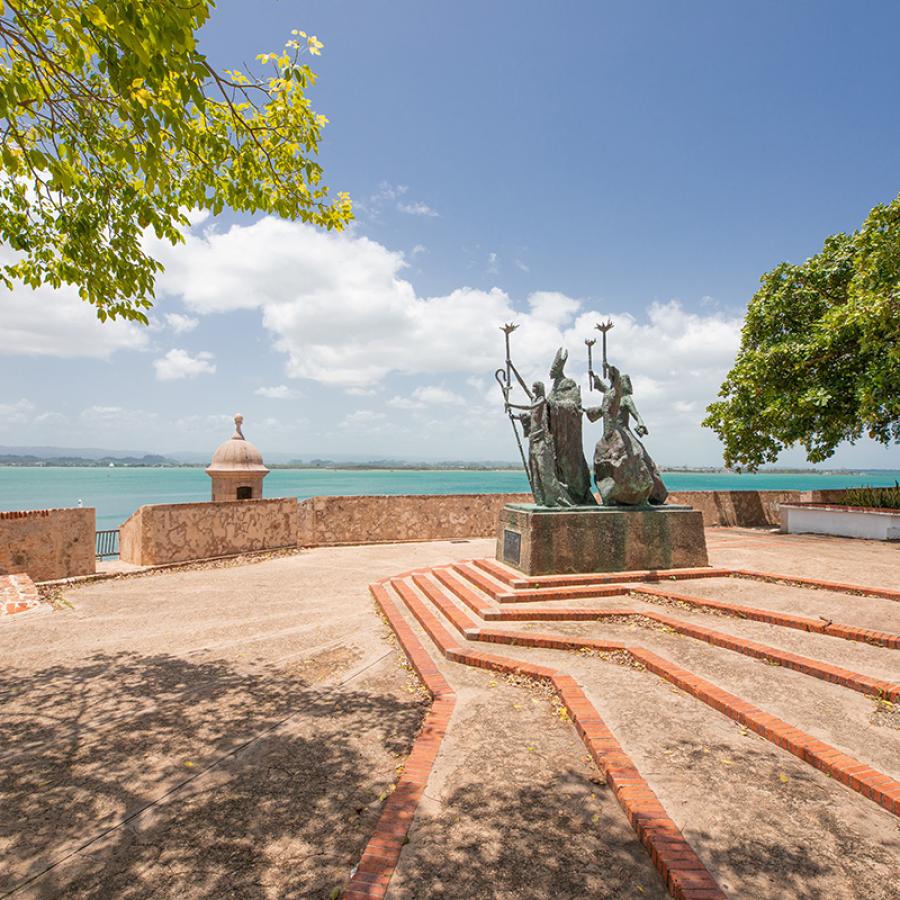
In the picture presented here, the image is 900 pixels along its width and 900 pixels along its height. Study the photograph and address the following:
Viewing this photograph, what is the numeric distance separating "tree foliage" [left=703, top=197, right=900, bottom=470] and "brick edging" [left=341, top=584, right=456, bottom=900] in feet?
49.6

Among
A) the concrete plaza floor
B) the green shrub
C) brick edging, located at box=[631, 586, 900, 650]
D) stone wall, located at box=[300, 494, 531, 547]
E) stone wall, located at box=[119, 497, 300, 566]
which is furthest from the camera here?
stone wall, located at box=[300, 494, 531, 547]

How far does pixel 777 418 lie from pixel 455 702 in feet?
56.8

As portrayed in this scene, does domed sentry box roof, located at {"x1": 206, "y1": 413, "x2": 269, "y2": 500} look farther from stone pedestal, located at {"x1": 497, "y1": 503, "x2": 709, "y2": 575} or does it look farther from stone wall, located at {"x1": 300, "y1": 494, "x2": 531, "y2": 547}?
stone pedestal, located at {"x1": 497, "y1": 503, "x2": 709, "y2": 575}

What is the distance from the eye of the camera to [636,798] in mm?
3385

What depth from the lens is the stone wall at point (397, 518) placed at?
57.0 feet

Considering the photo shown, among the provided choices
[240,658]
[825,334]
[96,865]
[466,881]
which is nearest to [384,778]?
[466,881]

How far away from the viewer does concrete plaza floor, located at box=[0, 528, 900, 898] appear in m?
2.89

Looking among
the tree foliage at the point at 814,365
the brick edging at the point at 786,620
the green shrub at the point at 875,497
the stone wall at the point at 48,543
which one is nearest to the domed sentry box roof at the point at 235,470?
the stone wall at the point at 48,543

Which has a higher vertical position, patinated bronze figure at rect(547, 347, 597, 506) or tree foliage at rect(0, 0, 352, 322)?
tree foliage at rect(0, 0, 352, 322)

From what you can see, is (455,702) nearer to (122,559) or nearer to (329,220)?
(329,220)

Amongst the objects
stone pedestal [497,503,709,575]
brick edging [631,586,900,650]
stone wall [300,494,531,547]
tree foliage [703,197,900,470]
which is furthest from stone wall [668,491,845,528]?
brick edging [631,586,900,650]

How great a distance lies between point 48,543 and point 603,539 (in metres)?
12.5

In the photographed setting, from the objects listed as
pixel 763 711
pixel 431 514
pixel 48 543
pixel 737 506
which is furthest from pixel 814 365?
pixel 48 543

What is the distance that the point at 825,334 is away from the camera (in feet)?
53.3
